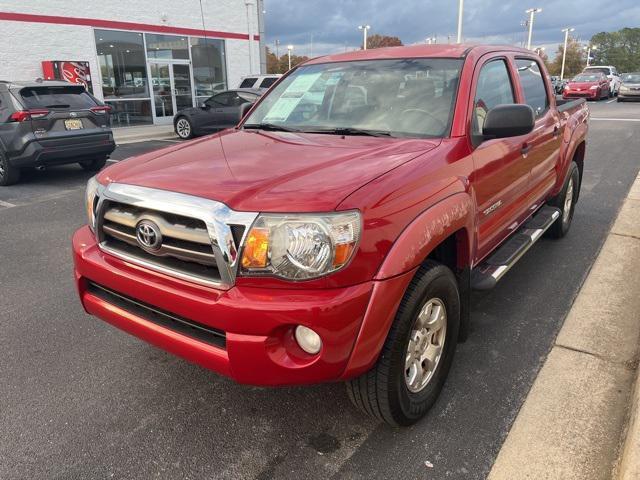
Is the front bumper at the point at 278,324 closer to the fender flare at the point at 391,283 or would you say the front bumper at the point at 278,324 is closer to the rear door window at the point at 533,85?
the fender flare at the point at 391,283

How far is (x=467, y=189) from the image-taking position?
106 inches

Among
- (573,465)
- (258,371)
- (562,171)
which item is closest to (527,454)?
(573,465)

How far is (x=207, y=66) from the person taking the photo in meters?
18.5

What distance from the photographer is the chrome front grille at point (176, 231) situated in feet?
6.63

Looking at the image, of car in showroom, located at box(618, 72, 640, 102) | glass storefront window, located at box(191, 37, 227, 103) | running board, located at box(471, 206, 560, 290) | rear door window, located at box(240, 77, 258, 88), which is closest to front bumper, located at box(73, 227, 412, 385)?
running board, located at box(471, 206, 560, 290)

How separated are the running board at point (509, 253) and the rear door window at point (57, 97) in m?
7.32

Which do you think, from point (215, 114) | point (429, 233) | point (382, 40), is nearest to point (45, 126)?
point (215, 114)

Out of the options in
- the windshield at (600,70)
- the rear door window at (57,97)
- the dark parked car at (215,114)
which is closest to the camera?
the rear door window at (57,97)

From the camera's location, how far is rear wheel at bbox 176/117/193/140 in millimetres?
14109

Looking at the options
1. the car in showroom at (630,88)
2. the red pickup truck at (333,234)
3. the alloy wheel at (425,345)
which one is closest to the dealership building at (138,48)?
the red pickup truck at (333,234)

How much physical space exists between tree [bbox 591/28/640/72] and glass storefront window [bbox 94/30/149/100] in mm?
114307

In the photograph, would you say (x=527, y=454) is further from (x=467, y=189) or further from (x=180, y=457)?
(x=180, y=457)

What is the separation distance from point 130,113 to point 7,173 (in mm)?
9035

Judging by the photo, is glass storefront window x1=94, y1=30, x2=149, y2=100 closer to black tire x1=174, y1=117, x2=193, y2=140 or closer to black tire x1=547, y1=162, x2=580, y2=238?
black tire x1=174, y1=117, x2=193, y2=140
